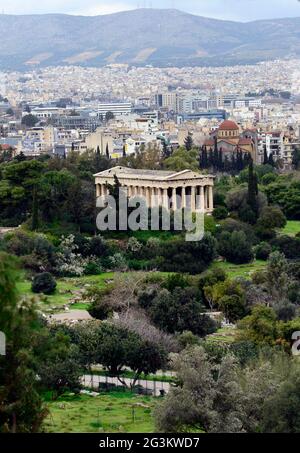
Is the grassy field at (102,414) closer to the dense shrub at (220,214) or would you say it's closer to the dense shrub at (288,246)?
the dense shrub at (288,246)

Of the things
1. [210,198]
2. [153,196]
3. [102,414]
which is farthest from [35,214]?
[102,414]

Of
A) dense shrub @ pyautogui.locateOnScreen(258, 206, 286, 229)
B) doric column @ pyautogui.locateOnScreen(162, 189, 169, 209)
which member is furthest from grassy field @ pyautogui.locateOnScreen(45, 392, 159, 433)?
doric column @ pyautogui.locateOnScreen(162, 189, 169, 209)

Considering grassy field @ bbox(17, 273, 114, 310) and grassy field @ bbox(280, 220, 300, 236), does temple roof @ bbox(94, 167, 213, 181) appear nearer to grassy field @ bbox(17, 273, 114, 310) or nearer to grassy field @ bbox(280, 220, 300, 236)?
grassy field @ bbox(280, 220, 300, 236)

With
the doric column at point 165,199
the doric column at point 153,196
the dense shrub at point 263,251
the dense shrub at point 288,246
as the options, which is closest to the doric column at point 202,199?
the doric column at point 165,199

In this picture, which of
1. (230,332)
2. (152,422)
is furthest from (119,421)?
(230,332)

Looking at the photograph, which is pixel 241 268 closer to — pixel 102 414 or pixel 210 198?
pixel 210 198

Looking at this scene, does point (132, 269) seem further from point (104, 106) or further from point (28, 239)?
point (104, 106)
